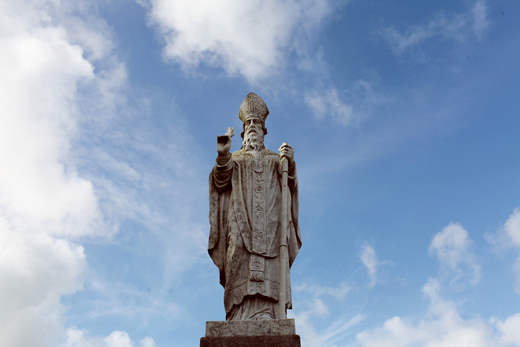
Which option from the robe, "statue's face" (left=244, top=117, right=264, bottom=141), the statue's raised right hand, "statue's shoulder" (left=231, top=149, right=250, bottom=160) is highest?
"statue's face" (left=244, top=117, right=264, bottom=141)

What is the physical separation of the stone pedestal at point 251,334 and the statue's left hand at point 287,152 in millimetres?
3413

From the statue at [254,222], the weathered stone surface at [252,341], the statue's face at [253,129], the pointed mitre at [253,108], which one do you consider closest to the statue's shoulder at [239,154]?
the statue at [254,222]

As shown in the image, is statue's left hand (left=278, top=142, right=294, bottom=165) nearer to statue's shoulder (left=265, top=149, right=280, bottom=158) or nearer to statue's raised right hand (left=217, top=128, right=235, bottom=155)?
statue's shoulder (left=265, top=149, right=280, bottom=158)

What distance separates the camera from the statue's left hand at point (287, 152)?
9.55m

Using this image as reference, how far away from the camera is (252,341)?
7.06 meters

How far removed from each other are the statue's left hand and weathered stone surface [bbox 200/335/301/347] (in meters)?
3.68

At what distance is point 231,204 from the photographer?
30.6 feet

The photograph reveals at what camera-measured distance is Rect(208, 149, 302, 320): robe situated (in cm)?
841

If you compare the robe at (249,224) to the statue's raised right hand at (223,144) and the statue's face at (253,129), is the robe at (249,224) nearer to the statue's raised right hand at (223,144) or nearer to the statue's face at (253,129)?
the statue's raised right hand at (223,144)

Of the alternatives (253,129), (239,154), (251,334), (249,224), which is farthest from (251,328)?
(253,129)

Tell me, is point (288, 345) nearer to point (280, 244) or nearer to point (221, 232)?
point (280, 244)

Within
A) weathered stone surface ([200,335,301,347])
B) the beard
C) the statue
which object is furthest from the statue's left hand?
weathered stone surface ([200,335,301,347])

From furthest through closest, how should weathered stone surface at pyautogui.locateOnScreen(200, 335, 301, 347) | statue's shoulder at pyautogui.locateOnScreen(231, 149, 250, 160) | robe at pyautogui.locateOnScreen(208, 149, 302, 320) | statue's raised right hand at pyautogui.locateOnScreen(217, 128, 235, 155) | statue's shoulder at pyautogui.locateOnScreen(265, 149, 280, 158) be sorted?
1. statue's shoulder at pyautogui.locateOnScreen(265, 149, 280, 158)
2. statue's shoulder at pyautogui.locateOnScreen(231, 149, 250, 160)
3. statue's raised right hand at pyautogui.locateOnScreen(217, 128, 235, 155)
4. robe at pyautogui.locateOnScreen(208, 149, 302, 320)
5. weathered stone surface at pyautogui.locateOnScreen(200, 335, 301, 347)

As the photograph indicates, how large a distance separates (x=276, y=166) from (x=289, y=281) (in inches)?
92.1
